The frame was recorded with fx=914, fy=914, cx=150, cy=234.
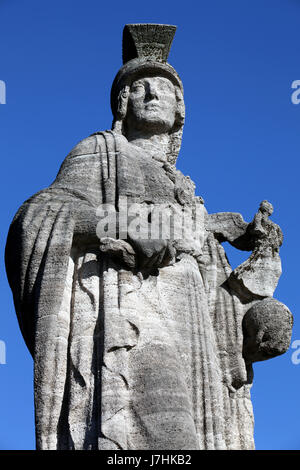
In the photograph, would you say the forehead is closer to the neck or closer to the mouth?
the mouth

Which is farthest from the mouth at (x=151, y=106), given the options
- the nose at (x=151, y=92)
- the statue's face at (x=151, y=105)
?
the nose at (x=151, y=92)

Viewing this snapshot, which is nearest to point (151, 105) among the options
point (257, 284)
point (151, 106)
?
point (151, 106)

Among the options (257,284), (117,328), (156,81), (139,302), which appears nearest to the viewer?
(117,328)

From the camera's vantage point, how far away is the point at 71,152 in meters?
11.2

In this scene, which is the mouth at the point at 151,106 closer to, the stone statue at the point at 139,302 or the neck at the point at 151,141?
the stone statue at the point at 139,302

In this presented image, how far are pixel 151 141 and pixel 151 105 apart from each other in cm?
47

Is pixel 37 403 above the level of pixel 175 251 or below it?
below

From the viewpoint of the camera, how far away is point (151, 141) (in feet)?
39.6

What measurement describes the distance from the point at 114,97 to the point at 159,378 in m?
4.80

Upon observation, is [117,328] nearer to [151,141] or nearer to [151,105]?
[151,141]

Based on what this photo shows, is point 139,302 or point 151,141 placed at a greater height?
point 151,141

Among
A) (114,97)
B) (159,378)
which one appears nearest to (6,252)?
(159,378)

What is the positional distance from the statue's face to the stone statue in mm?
23
